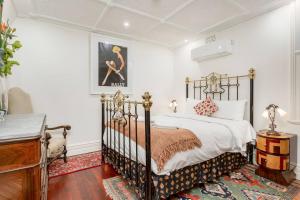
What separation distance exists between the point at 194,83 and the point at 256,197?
2646mm

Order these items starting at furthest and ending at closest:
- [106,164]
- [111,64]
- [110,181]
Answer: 1. [111,64]
2. [106,164]
3. [110,181]

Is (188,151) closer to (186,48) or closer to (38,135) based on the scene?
(38,135)

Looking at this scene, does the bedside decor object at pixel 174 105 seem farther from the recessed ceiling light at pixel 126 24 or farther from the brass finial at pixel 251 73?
the recessed ceiling light at pixel 126 24

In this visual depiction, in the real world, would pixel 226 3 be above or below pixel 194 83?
above

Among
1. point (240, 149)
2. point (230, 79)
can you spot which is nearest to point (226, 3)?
point (230, 79)

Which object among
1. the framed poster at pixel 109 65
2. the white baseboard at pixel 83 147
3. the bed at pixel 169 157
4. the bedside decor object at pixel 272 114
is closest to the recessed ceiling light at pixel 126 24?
the framed poster at pixel 109 65

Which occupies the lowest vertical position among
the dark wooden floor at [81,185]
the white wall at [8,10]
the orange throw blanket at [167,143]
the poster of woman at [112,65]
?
the dark wooden floor at [81,185]

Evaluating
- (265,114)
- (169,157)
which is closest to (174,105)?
(265,114)

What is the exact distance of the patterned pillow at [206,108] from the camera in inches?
121

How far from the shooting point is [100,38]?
11.4 feet

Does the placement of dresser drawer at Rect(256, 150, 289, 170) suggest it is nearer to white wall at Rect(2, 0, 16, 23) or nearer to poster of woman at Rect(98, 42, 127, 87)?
poster of woman at Rect(98, 42, 127, 87)

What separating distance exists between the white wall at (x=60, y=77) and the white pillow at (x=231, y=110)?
247 centimetres

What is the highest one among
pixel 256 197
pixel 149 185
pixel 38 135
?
pixel 38 135

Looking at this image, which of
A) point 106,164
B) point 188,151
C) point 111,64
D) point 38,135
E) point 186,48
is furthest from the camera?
point 186,48
